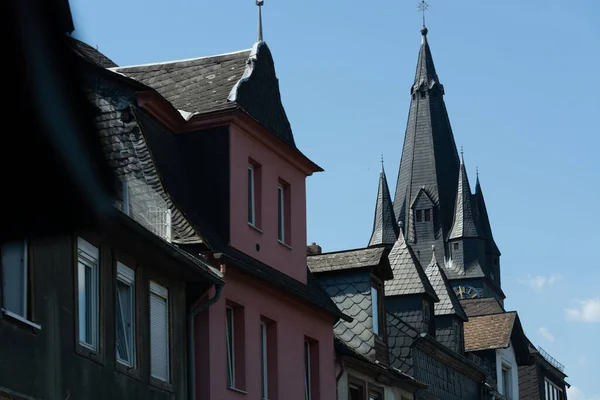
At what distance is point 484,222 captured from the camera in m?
158

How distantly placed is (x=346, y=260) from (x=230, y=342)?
918 centimetres

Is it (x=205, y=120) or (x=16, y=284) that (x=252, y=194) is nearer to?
(x=205, y=120)

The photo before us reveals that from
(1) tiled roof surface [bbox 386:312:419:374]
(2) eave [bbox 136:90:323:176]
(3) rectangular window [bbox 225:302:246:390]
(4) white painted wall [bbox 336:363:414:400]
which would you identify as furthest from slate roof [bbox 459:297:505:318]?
(3) rectangular window [bbox 225:302:246:390]

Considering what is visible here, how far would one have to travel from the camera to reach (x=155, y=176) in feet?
57.9

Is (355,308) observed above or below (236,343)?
above

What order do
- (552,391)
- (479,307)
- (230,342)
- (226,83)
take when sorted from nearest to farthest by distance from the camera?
(230,342) → (226,83) → (552,391) → (479,307)

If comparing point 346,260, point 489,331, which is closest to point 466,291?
point 489,331

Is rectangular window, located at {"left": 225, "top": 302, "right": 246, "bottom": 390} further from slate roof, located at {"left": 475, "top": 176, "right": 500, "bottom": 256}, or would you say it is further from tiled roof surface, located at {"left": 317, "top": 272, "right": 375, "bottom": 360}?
slate roof, located at {"left": 475, "top": 176, "right": 500, "bottom": 256}

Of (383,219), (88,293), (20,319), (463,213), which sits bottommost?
(20,319)

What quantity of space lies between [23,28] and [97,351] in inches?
485

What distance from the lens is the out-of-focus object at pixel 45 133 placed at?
48.5 inches

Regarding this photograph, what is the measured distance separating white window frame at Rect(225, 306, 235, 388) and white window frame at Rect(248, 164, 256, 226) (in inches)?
75.8

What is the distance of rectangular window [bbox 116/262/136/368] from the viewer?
14.5 m

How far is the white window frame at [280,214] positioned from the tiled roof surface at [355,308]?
18.1 feet
